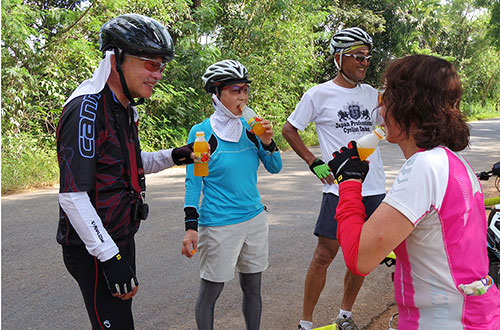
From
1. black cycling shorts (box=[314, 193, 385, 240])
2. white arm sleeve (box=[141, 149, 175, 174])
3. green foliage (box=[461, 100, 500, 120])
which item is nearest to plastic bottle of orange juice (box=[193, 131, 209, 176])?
white arm sleeve (box=[141, 149, 175, 174])

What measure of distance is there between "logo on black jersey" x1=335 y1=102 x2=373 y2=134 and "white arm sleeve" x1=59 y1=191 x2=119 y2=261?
7.01ft

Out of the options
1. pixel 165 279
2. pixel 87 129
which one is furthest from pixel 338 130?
pixel 165 279

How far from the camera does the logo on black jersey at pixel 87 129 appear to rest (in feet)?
6.48

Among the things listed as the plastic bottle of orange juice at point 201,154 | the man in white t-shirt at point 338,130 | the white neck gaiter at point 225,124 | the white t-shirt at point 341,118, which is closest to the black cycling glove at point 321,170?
the man in white t-shirt at point 338,130

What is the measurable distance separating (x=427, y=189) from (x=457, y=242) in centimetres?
22

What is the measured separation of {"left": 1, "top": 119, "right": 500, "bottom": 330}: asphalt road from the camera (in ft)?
13.0

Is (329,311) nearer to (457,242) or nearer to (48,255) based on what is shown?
(457,242)

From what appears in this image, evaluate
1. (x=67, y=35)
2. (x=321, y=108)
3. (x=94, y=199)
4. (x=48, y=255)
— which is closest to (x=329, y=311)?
(x=321, y=108)

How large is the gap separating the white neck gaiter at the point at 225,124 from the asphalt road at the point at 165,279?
1650 millimetres

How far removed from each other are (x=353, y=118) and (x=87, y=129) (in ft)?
7.18

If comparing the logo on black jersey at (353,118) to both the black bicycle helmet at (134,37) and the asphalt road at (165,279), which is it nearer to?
the asphalt road at (165,279)

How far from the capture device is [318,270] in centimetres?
348

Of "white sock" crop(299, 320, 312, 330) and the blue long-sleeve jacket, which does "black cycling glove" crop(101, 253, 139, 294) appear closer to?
the blue long-sleeve jacket

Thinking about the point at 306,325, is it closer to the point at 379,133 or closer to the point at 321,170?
the point at 321,170
